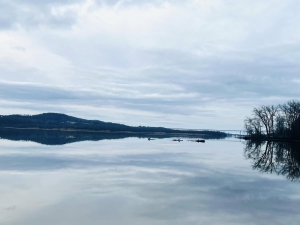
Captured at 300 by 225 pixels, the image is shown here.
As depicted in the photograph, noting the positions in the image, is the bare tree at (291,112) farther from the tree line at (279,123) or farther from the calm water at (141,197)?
the calm water at (141,197)

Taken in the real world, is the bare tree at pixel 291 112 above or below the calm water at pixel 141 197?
above

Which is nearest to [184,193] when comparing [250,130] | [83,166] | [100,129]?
[83,166]

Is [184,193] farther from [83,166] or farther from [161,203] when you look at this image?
[83,166]

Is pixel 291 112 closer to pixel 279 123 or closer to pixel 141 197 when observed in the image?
pixel 279 123

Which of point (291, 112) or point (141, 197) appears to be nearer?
point (141, 197)

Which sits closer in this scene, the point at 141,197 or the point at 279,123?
the point at 141,197

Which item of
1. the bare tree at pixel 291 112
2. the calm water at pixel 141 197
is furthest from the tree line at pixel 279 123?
the calm water at pixel 141 197

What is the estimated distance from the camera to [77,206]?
455 inches

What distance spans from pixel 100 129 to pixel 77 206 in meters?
161

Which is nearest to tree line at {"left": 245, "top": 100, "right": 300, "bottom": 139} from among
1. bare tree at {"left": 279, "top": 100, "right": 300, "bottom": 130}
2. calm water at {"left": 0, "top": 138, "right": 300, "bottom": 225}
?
bare tree at {"left": 279, "top": 100, "right": 300, "bottom": 130}

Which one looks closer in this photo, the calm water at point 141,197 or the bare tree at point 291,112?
the calm water at point 141,197

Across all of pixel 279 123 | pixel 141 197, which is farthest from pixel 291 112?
pixel 141 197

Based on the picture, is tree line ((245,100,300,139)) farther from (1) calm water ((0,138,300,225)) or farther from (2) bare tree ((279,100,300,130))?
(1) calm water ((0,138,300,225))

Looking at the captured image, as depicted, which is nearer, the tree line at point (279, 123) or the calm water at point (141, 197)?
the calm water at point (141, 197)
